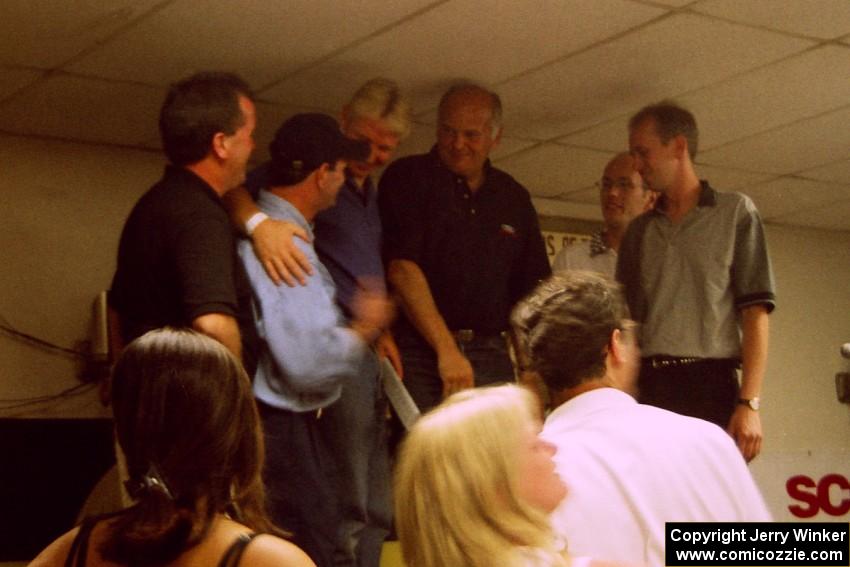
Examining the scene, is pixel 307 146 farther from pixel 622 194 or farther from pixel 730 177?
pixel 730 177

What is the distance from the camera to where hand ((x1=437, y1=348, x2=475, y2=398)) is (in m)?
3.70

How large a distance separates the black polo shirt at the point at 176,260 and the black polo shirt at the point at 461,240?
1.05 metres

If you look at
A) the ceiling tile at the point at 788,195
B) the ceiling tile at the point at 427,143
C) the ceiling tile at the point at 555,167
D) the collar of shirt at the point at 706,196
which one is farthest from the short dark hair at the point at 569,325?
the ceiling tile at the point at 788,195

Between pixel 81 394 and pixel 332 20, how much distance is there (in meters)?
2.06

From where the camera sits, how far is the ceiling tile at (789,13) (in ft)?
→ 12.5

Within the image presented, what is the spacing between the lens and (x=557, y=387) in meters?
2.27

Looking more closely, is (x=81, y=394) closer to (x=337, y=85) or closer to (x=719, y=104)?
(x=337, y=85)

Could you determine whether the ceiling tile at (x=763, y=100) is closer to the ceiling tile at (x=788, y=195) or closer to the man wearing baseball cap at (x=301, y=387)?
the ceiling tile at (x=788, y=195)

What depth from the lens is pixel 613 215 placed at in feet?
15.2

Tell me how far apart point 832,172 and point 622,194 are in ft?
6.18

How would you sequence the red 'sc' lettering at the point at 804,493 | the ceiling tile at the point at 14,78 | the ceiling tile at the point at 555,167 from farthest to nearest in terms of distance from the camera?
the red 'sc' lettering at the point at 804,493, the ceiling tile at the point at 555,167, the ceiling tile at the point at 14,78

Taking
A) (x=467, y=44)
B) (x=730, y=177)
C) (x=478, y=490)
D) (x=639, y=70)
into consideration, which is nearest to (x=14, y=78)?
(x=467, y=44)

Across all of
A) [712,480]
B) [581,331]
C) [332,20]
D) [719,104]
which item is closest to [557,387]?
[581,331]

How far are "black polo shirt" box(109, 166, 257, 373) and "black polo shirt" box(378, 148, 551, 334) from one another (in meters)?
1.05
